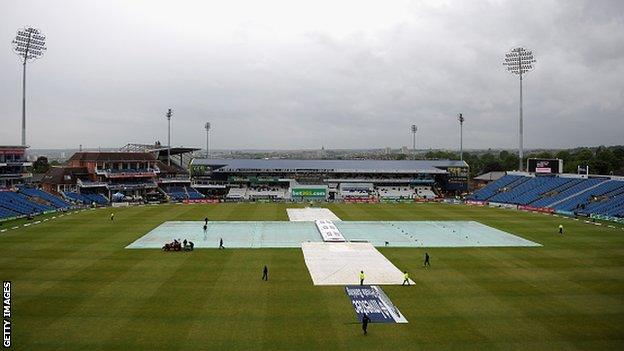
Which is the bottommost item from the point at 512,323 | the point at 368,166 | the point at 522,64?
the point at 512,323

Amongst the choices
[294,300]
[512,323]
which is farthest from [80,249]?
[512,323]

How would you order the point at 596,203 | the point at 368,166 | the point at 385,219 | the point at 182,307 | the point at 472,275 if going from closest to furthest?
the point at 182,307, the point at 472,275, the point at 385,219, the point at 596,203, the point at 368,166

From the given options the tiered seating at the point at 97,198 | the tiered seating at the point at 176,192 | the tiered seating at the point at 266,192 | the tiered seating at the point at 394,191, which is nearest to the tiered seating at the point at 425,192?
the tiered seating at the point at 394,191

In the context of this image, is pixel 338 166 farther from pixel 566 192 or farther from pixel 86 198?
pixel 86 198

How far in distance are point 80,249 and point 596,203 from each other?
170ft

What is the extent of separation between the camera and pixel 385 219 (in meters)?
52.5

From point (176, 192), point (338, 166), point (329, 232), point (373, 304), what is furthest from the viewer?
point (338, 166)

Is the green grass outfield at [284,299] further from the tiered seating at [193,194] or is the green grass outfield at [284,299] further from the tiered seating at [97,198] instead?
the tiered seating at [193,194]

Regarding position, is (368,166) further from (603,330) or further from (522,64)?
(603,330)

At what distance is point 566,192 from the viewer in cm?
6372

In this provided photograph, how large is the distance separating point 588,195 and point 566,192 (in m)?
3.88

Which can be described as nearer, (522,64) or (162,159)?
(522,64)

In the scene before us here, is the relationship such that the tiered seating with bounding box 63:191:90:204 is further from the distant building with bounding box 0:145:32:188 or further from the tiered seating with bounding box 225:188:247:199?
the tiered seating with bounding box 225:188:247:199

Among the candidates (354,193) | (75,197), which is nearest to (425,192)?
(354,193)
